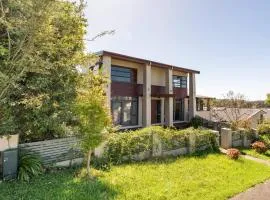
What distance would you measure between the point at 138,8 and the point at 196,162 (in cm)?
800

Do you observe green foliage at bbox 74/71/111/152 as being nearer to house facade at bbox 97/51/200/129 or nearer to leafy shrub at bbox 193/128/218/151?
leafy shrub at bbox 193/128/218/151

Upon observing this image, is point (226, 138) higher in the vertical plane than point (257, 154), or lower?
higher

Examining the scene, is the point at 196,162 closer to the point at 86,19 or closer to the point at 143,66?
the point at 86,19

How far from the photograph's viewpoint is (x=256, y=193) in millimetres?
8969

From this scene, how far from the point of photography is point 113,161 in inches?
451

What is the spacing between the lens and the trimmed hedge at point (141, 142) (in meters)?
11.7

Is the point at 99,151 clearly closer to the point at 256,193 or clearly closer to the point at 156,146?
the point at 156,146

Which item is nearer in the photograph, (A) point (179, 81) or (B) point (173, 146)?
(B) point (173, 146)

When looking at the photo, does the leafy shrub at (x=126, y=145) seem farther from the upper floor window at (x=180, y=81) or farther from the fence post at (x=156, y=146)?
the upper floor window at (x=180, y=81)

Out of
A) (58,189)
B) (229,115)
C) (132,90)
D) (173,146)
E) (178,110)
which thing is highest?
(132,90)

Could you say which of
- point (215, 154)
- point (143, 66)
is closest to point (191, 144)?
point (215, 154)

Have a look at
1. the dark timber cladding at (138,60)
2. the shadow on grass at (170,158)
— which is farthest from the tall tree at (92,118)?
the dark timber cladding at (138,60)

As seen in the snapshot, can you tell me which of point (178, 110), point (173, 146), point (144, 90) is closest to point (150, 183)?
point (173, 146)

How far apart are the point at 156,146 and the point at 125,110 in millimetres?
9939
